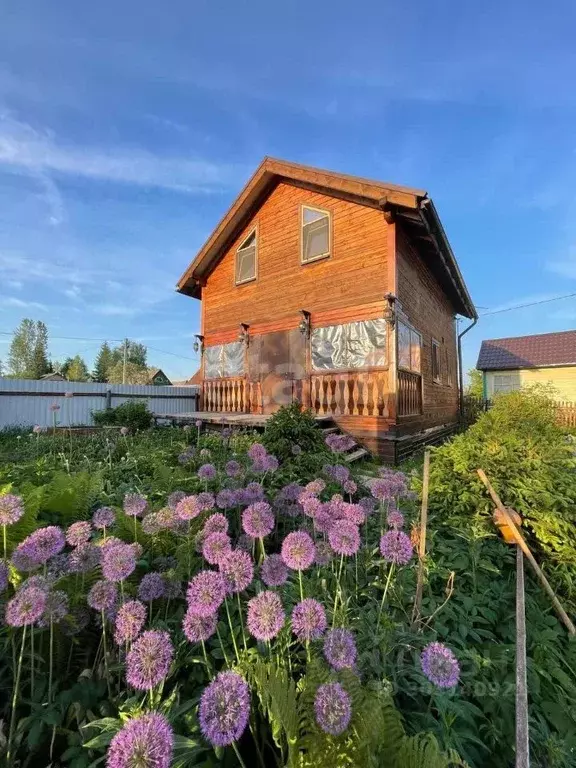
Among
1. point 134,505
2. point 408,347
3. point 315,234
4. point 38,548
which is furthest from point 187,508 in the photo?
point 315,234

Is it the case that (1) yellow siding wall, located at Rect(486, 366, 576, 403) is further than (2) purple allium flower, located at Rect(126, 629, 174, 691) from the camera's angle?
Yes

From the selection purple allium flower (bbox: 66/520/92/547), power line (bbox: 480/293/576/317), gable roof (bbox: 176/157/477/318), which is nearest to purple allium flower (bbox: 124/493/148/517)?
purple allium flower (bbox: 66/520/92/547)

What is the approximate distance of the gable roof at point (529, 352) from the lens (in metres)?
20.9

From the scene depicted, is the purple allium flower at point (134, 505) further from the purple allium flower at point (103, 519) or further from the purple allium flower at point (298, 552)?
the purple allium flower at point (298, 552)

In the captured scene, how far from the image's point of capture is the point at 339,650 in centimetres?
98

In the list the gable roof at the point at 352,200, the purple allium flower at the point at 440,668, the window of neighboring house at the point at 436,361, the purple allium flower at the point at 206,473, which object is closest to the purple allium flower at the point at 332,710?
the purple allium flower at the point at 440,668

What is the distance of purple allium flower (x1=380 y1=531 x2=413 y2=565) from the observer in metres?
1.45

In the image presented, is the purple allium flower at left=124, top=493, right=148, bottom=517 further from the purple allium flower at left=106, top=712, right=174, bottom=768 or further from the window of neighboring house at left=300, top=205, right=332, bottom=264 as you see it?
the window of neighboring house at left=300, top=205, right=332, bottom=264

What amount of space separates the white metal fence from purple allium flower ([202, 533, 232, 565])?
31.1 ft

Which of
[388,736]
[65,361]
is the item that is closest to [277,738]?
[388,736]

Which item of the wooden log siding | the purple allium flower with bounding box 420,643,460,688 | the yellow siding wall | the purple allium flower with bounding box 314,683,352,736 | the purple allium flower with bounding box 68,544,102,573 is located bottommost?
the purple allium flower with bounding box 420,643,460,688

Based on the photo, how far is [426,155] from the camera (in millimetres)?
11039

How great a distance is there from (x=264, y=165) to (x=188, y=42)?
3.00 meters

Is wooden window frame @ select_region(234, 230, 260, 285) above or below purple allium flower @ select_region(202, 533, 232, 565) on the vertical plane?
above
